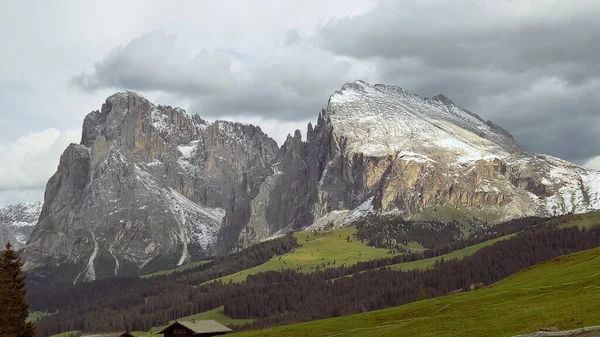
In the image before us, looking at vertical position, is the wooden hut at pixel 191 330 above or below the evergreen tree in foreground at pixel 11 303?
below

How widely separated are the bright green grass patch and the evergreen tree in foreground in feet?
116

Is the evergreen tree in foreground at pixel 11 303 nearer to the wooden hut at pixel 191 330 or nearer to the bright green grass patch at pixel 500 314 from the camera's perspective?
the bright green grass patch at pixel 500 314

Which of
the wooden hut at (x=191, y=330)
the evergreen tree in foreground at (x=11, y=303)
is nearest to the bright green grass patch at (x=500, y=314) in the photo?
the wooden hut at (x=191, y=330)

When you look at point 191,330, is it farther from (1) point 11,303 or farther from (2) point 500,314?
(2) point 500,314

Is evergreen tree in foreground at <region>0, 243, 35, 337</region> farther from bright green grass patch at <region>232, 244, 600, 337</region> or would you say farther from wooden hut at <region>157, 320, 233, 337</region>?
wooden hut at <region>157, 320, 233, 337</region>

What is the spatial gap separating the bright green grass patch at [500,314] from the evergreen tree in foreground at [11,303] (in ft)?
116

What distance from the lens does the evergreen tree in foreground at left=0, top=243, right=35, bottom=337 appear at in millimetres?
88438

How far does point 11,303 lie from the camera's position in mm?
89500

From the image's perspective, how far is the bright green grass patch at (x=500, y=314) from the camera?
5997cm

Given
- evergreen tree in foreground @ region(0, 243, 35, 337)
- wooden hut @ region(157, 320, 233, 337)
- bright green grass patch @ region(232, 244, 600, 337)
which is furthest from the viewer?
wooden hut @ region(157, 320, 233, 337)

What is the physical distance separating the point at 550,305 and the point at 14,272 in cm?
6911

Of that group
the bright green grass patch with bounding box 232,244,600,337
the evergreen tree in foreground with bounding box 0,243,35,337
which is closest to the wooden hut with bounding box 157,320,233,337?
the bright green grass patch with bounding box 232,244,600,337

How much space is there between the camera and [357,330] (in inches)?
3529

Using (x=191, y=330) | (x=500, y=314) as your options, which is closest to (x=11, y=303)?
(x=191, y=330)
